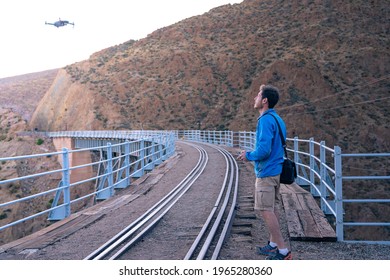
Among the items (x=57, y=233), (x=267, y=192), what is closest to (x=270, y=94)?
(x=267, y=192)

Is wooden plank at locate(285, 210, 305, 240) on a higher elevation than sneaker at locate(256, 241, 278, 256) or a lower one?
lower

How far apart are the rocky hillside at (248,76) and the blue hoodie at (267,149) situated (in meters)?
45.6

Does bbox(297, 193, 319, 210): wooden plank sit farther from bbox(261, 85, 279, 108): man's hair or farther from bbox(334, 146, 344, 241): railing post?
bbox(261, 85, 279, 108): man's hair

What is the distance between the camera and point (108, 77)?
88.6 metres

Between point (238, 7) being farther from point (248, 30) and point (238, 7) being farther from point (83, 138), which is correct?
point (83, 138)

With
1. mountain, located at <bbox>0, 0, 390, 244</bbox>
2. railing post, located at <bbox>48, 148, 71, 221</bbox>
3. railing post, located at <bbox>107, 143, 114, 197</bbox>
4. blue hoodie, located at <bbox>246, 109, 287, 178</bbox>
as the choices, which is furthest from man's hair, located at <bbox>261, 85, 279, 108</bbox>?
mountain, located at <bbox>0, 0, 390, 244</bbox>

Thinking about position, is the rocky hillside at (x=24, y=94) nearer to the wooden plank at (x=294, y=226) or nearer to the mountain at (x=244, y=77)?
the mountain at (x=244, y=77)

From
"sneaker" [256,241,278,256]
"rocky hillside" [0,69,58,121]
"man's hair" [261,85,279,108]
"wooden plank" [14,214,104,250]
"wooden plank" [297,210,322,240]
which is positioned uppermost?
"rocky hillside" [0,69,58,121]

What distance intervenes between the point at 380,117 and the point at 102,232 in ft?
173

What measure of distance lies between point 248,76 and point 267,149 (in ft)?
238

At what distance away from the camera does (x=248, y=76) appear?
76375 mm

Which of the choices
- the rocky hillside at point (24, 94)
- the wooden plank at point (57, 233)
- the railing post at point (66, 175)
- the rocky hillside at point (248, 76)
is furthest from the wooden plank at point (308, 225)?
the rocky hillside at point (24, 94)

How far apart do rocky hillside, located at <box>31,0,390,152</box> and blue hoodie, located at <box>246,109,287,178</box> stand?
45610mm

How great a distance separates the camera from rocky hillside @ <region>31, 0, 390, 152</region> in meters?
58.8
